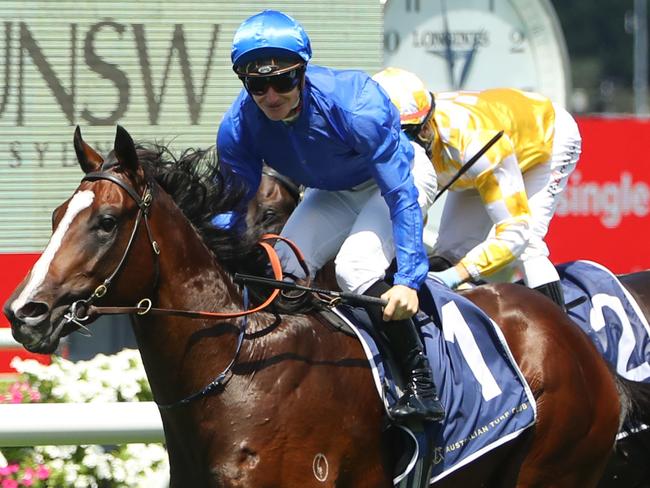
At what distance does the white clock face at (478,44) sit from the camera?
1053 centimetres

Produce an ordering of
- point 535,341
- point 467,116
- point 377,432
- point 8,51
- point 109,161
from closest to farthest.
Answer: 1. point 109,161
2. point 377,432
3. point 535,341
4. point 467,116
5. point 8,51

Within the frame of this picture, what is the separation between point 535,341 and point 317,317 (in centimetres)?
80

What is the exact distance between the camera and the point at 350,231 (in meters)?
4.18

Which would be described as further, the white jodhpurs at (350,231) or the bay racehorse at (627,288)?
the bay racehorse at (627,288)

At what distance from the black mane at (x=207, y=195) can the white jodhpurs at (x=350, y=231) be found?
25cm

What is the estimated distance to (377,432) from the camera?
386 cm

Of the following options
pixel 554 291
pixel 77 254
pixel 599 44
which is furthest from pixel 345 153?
pixel 599 44

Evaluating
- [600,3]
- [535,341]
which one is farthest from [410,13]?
[600,3]

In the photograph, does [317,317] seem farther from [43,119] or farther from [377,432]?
[43,119]

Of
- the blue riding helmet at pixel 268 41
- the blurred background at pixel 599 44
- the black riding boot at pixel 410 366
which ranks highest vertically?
the blue riding helmet at pixel 268 41

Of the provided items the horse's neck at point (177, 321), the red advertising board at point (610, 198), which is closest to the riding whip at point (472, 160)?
the horse's neck at point (177, 321)

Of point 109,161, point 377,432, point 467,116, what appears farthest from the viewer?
point 467,116

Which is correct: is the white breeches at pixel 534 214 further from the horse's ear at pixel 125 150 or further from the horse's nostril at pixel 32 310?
the horse's nostril at pixel 32 310

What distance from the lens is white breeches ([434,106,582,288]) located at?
5.04 meters
